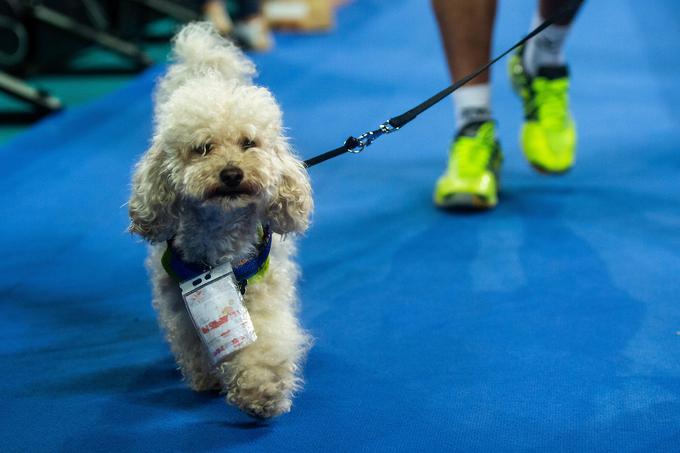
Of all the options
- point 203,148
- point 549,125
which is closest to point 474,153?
point 549,125

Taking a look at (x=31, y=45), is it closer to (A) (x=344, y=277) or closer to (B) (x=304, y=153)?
(B) (x=304, y=153)

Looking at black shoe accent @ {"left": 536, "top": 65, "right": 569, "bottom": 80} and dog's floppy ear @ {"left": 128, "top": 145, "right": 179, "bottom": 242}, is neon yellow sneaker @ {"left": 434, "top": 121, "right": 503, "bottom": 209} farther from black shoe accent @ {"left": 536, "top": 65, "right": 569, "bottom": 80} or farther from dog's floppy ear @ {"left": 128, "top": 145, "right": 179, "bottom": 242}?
dog's floppy ear @ {"left": 128, "top": 145, "right": 179, "bottom": 242}

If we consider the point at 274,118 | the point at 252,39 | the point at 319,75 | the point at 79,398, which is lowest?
the point at 79,398

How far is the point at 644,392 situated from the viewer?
1.56m

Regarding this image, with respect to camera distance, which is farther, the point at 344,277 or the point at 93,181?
the point at 93,181

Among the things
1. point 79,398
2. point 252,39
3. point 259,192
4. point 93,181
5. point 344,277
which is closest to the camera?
point 259,192

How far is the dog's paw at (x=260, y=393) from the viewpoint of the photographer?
1.46 meters

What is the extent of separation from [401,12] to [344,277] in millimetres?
4823

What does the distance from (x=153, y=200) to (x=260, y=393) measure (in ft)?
1.29

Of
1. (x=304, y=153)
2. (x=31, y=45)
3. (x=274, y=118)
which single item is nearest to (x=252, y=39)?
(x=31, y=45)

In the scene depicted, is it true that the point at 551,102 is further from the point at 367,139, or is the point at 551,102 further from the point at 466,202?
the point at 367,139

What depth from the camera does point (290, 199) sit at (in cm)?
156

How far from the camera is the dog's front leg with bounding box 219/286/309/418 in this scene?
1461mm

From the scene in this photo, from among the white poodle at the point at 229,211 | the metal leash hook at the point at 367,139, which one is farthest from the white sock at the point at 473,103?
the white poodle at the point at 229,211
